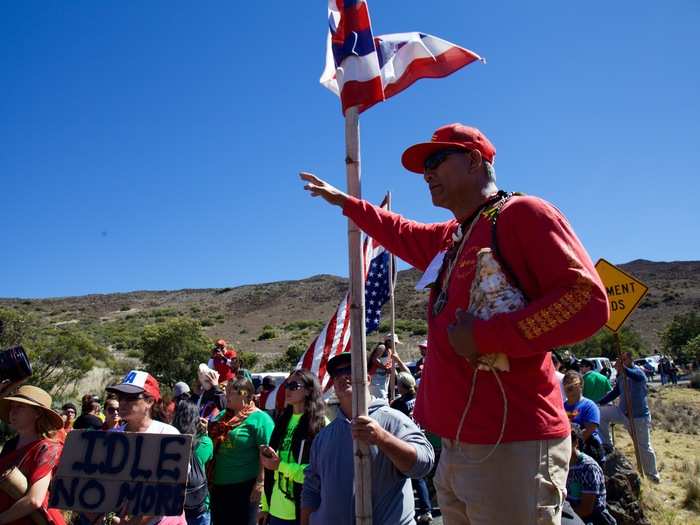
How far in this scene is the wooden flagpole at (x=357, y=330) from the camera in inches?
112

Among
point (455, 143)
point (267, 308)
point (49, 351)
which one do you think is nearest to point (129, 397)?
point (455, 143)

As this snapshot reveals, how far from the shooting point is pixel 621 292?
9.10m

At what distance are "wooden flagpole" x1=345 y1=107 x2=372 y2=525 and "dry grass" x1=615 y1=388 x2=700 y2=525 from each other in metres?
5.80

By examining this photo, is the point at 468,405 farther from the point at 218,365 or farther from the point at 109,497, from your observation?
the point at 218,365

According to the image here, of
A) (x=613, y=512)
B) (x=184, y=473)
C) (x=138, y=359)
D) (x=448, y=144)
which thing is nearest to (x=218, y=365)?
Result: (x=613, y=512)

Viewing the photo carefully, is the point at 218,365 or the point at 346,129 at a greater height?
the point at 346,129

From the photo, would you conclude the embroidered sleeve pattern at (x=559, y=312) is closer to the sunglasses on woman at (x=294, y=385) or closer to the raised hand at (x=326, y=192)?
the raised hand at (x=326, y=192)

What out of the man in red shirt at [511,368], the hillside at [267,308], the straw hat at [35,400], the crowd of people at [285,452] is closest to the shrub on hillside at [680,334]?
the hillside at [267,308]

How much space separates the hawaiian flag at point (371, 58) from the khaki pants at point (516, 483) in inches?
77.2

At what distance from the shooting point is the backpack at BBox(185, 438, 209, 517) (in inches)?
194

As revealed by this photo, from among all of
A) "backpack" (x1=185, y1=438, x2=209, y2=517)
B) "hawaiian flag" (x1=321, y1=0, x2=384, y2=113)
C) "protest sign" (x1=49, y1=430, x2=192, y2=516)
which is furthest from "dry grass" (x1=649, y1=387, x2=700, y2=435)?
"hawaiian flag" (x1=321, y1=0, x2=384, y2=113)

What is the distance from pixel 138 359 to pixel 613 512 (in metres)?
35.5

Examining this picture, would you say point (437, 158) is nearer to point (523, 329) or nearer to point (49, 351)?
point (523, 329)

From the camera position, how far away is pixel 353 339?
2.94 metres
